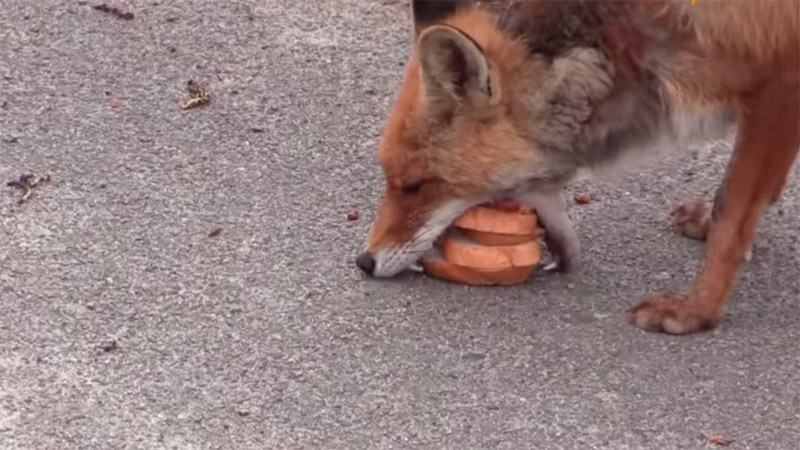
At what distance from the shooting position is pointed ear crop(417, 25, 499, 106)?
481 centimetres

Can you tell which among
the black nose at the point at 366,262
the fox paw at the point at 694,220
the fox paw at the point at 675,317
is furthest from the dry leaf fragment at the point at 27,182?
the fox paw at the point at 694,220

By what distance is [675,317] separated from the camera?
524cm

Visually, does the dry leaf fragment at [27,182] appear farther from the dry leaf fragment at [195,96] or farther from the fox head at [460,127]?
the fox head at [460,127]

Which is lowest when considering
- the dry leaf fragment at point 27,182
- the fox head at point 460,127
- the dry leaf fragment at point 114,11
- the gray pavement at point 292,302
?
the dry leaf fragment at point 114,11

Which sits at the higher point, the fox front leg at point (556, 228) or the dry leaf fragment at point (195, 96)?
the fox front leg at point (556, 228)

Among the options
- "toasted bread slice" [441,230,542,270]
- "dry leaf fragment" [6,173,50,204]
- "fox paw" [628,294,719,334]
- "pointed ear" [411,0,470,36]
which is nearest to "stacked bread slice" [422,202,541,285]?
"toasted bread slice" [441,230,542,270]

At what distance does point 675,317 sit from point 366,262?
3.59 feet

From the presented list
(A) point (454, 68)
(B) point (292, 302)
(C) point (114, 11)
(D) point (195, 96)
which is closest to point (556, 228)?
(A) point (454, 68)

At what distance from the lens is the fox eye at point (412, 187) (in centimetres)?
524

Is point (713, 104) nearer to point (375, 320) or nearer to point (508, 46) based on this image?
point (508, 46)

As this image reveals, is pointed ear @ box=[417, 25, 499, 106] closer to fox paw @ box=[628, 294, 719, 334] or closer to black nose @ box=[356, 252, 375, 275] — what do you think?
black nose @ box=[356, 252, 375, 275]

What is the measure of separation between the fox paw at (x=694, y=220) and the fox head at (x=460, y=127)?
Result: 34.3 inches

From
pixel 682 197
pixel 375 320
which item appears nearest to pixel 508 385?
pixel 375 320

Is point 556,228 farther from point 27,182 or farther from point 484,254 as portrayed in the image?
point 27,182
